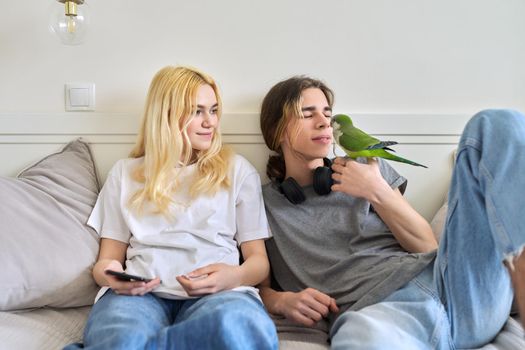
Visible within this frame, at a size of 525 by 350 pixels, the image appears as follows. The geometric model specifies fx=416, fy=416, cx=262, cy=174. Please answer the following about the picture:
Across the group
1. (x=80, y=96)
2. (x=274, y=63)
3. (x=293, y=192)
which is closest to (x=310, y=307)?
(x=293, y=192)

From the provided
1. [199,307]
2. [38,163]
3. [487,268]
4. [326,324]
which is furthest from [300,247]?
[38,163]

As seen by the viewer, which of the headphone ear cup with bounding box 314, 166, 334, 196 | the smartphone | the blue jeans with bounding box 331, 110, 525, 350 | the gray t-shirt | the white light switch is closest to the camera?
the blue jeans with bounding box 331, 110, 525, 350

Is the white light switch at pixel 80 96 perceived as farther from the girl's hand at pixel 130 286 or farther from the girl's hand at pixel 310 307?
the girl's hand at pixel 310 307

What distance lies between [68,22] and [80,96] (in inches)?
8.6

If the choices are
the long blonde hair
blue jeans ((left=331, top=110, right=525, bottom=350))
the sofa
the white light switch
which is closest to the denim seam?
blue jeans ((left=331, top=110, right=525, bottom=350))

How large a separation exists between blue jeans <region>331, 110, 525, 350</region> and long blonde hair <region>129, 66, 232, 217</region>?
52 centimetres

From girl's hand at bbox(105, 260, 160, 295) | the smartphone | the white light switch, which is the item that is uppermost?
the white light switch

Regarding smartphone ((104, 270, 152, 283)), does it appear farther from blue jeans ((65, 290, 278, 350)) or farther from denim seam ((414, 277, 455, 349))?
denim seam ((414, 277, 455, 349))

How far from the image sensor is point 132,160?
1.20 metres

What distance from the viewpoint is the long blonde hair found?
1090mm

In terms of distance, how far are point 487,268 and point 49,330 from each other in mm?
891

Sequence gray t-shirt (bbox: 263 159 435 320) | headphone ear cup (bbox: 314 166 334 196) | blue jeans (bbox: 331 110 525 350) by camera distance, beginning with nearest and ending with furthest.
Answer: blue jeans (bbox: 331 110 525 350), gray t-shirt (bbox: 263 159 435 320), headphone ear cup (bbox: 314 166 334 196)

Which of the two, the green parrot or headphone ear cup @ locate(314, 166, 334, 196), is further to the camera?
headphone ear cup @ locate(314, 166, 334, 196)

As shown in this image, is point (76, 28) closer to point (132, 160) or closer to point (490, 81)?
point (132, 160)
